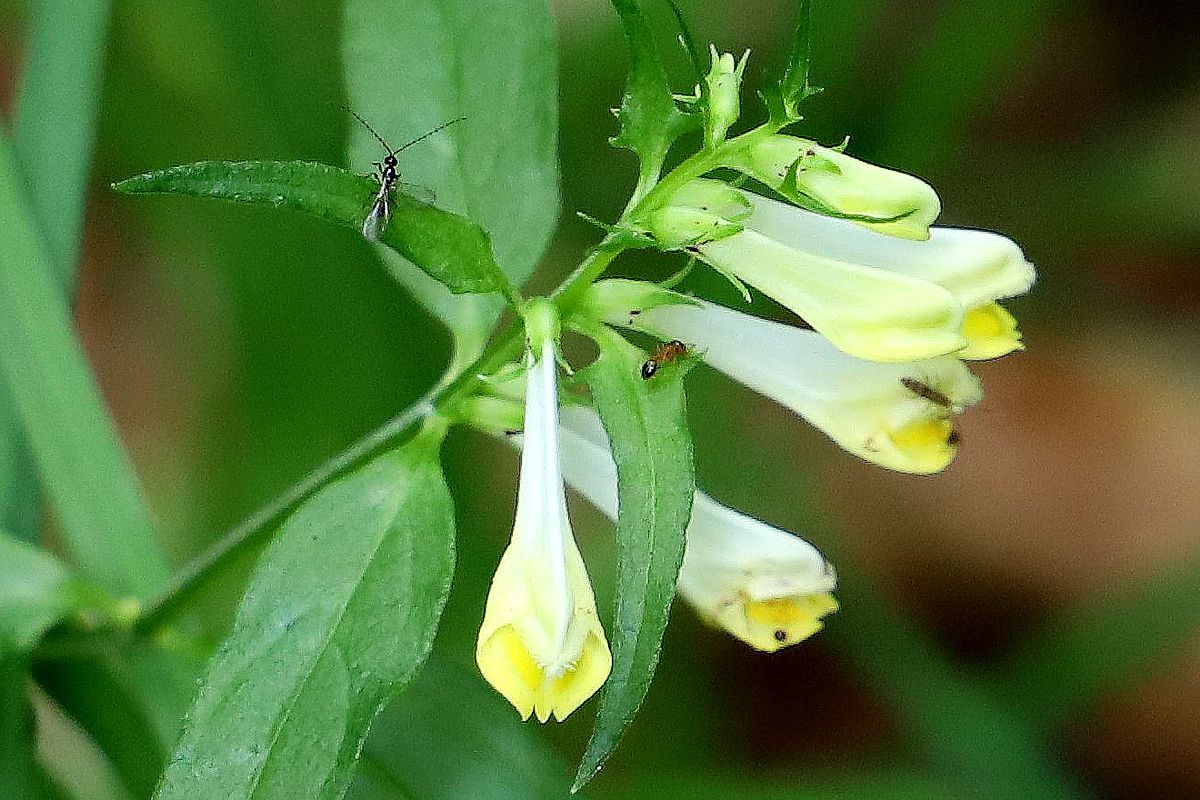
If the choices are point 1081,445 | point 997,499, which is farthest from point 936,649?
point 1081,445

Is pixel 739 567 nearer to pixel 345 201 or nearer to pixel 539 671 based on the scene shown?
pixel 539 671

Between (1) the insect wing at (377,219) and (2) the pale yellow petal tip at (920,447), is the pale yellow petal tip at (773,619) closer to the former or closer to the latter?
(2) the pale yellow petal tip at (920,447)

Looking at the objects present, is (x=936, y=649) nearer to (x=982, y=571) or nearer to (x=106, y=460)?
(x=982, y=571)

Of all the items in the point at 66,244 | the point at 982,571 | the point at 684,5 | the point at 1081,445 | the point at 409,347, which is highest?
the point at 684,5

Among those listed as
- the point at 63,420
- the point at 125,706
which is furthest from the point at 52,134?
the point at 125,706

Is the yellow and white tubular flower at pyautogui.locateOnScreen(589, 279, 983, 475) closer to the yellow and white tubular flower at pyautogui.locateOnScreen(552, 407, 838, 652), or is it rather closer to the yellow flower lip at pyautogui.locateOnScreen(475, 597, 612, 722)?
the yellow and white tubular flower at pyautogui.locateOnScreen(552, 407, 838, 652)

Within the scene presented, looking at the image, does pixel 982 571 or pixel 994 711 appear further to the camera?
pixel 982 571
